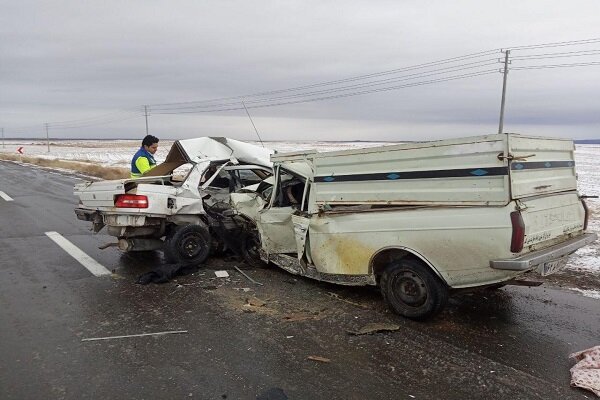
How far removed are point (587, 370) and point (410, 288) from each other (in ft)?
5.48

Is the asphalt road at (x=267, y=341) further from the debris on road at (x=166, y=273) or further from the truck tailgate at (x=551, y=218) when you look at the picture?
the truck tailgate at (x=551, y=218)

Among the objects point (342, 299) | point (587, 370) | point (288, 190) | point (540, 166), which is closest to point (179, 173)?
point (288, 190)

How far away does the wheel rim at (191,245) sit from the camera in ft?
22.3

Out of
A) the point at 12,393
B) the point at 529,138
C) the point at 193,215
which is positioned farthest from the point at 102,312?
the point at 529,138

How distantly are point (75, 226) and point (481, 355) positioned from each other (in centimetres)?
869

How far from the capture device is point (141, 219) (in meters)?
6.63

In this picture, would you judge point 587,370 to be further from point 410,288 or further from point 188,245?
point 188,245

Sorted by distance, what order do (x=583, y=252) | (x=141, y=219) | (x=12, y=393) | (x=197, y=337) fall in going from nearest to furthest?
(x=12, y=393)
(x=197, y=337)
(x=141, y=219)
(x=583, y=252)

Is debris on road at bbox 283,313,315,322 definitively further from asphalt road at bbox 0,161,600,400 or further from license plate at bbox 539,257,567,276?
license plate at bbox 539,257,567,276

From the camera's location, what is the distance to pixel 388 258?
5105mm

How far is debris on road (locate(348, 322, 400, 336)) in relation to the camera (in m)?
4.51

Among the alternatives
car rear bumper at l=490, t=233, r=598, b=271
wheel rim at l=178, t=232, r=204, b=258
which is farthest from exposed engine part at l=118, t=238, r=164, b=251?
car rear bumper at l=490, t=233, r=598, b=271

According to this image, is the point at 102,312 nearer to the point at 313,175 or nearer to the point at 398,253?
the point at 313,175

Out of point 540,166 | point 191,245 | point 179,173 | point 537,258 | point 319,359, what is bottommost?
point 319,359
